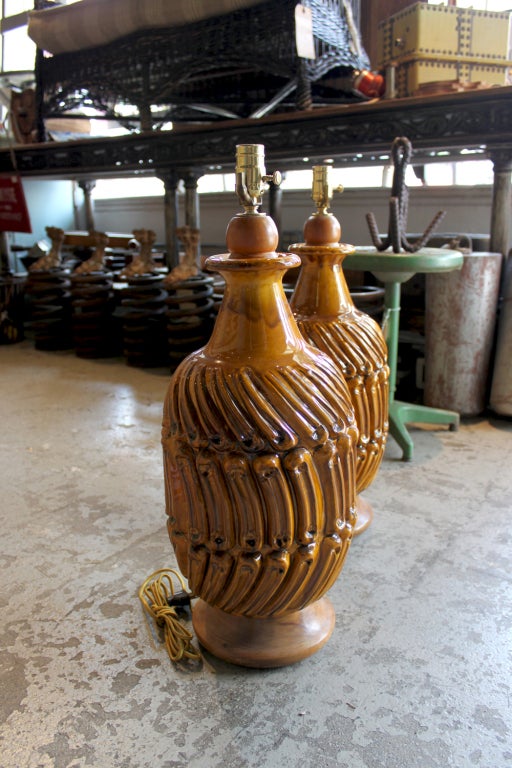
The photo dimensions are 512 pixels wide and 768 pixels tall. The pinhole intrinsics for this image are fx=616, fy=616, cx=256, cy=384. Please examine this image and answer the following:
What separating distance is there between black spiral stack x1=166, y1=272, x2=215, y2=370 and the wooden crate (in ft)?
4.92

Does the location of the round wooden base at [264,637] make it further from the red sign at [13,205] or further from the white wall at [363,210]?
the red sign at [13,205]

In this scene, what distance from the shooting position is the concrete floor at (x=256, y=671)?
1.10m

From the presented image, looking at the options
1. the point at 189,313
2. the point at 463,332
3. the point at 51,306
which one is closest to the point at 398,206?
the point at 463,332

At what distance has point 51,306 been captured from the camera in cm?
432

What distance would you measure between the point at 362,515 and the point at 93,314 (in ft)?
9.02

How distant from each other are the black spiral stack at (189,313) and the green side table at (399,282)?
131cm

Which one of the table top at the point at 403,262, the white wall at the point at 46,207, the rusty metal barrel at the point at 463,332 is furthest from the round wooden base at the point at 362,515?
the white wall at the point at 46,207

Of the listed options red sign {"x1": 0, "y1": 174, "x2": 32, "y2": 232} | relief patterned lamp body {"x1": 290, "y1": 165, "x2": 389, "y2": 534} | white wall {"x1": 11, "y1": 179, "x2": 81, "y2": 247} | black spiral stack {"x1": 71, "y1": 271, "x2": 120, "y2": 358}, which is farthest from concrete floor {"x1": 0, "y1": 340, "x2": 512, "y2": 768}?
white wall {"x1": 11, "y1": 179, "x2": 81, "y2": 247}

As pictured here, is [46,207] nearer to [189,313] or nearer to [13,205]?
[13,205]

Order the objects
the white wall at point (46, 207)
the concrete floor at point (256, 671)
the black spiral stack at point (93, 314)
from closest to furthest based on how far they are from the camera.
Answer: the concrete floor at point (256, 671) → the black spiral stack at point (93, 314) → the white wall at point (46, 207)

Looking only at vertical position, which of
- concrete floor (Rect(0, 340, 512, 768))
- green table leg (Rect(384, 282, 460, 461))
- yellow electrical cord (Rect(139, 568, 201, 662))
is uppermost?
green table leg (Rect(384, 282, 460, 461))

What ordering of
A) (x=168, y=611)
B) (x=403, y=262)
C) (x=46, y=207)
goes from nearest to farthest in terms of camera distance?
(x=168, y=611)
(x=403, y=262)
(x=46, y=207)

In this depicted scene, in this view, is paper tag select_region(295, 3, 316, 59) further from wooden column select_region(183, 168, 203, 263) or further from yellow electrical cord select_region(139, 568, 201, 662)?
yellow electrical cord select_region(139, 568, 201, 662)

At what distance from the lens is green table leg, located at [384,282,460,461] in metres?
2.41
